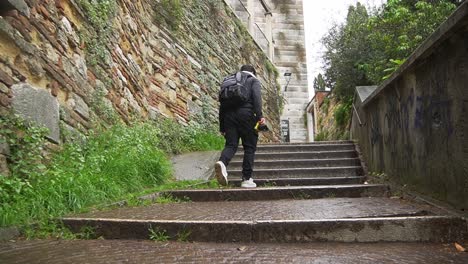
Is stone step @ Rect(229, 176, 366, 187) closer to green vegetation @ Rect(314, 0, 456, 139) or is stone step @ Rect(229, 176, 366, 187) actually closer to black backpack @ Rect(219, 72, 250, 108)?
black backpack @ Rect(219, 72, 250, 108)

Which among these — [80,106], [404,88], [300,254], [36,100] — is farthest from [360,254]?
[80,106]

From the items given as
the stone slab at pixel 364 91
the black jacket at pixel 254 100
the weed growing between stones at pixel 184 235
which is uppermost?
the stone slab at pixel 364 91

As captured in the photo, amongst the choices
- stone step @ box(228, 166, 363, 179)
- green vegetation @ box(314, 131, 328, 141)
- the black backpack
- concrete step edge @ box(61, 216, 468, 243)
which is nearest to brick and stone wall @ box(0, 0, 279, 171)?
the black backpack

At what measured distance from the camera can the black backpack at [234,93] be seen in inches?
187

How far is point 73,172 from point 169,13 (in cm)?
492

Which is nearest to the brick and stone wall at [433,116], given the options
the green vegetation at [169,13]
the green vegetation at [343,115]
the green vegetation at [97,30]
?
the green vegetation at [97,30]

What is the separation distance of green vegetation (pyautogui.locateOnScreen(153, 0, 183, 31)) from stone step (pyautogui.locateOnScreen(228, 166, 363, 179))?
3.44 meters

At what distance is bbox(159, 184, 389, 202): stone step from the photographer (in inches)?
166

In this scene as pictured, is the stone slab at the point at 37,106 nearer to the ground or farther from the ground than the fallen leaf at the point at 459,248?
farther from the ground

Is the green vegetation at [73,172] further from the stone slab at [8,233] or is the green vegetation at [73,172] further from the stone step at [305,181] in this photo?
the stone step at [305,181]

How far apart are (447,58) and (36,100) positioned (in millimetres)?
3243

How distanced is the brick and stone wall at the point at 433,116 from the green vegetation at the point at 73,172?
105 inches

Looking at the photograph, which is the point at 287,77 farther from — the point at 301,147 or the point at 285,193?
the point at 285,193

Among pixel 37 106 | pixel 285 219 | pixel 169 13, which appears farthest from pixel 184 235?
pixel 169 13
